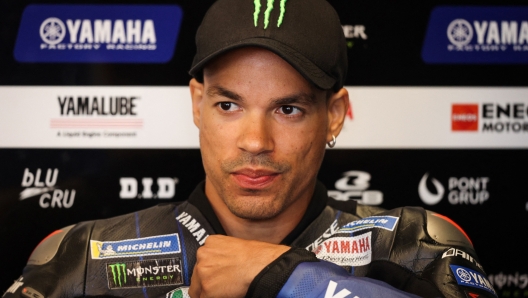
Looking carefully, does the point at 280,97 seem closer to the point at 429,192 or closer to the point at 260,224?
the point at 260,224

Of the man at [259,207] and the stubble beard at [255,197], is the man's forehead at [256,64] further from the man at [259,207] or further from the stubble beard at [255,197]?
the stubble beard at [255,197]

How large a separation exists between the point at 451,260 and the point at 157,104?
1.57 metres

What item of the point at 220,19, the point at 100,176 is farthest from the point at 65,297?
the point at 100,176

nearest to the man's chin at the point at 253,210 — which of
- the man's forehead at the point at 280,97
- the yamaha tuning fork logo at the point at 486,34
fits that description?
the man's forehead at the point at 280,97

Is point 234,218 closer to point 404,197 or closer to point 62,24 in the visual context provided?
point 404,197

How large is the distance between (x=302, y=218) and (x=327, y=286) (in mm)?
443

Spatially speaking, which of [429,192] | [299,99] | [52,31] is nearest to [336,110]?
[299,99]

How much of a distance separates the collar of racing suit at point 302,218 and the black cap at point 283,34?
0.98ft

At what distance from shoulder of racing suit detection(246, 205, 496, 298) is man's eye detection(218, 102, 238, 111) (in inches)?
13.2

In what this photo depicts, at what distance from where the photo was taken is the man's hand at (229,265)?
113 centimetres

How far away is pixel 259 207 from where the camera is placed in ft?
4.60

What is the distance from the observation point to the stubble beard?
54.4 inches

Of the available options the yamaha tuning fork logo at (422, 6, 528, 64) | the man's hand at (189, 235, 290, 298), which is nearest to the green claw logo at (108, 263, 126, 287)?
the man's hand at (189, 235, 290, 298)

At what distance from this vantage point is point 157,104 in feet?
8.70
